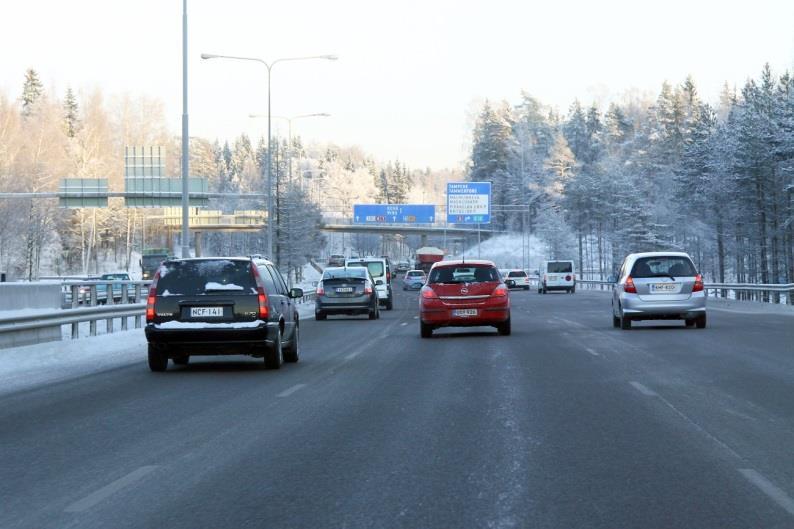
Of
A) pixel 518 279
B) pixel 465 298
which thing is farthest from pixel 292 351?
pixel 518 279

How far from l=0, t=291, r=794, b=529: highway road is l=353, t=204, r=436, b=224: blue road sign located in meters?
90.1

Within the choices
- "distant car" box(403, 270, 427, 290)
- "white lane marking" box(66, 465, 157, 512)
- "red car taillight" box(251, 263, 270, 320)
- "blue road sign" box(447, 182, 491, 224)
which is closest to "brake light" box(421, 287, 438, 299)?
"red car taillight" box(251, 263, 270, 320)

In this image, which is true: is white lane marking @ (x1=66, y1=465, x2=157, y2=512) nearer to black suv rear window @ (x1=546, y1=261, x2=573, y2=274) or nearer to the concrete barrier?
the concrete barrier

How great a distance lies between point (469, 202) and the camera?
9262cm

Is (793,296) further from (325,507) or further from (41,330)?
(325,507)

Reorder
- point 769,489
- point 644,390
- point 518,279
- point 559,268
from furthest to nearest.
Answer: point 518,279
point 559,268
point 644,390
point 769,489

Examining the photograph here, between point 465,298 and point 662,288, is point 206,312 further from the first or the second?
point 662,288

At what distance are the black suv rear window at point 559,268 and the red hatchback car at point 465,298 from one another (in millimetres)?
47180

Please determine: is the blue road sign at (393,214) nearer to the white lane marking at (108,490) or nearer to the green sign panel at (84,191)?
the green sign panel at (84,191)

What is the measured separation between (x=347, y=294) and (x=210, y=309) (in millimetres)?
20033

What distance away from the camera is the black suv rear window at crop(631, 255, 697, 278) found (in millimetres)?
26844

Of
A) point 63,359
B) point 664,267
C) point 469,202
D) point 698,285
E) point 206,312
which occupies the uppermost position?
point 469,202

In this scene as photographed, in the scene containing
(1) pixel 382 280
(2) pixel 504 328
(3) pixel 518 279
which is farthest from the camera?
(3) pixel 518 279

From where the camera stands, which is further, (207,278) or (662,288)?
(662,288)
